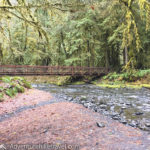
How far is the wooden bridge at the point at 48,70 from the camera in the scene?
14977 millimetres

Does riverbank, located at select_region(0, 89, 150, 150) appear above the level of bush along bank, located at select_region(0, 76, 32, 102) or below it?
below

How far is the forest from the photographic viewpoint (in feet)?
14.3

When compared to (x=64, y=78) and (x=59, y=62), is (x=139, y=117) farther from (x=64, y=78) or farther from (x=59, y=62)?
(x=59, y=62)

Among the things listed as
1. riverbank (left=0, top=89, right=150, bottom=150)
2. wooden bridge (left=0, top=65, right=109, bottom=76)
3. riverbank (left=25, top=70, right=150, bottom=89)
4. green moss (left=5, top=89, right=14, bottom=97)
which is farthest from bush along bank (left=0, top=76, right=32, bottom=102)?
riverbank (left=25, top=70, right=150, bottom=89)

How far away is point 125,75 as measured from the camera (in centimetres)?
1527

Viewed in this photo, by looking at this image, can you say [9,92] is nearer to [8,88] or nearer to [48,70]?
[8,88]

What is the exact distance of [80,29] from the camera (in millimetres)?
18906

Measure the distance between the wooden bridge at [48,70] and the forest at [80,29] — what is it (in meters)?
1.35

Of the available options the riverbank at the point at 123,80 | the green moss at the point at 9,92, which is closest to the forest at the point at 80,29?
the riverbank at the point at 123,80

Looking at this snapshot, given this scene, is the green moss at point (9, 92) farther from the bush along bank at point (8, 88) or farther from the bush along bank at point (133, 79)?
the bush along bank at point (133, 79)

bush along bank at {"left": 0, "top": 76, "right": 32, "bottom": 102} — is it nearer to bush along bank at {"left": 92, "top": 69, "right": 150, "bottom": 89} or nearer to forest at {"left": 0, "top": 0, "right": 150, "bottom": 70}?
forest at {"left": 0, "top": 0, "right": 150, "bottom": 70}

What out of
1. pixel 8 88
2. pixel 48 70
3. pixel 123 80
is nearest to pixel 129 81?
pixel 123 80

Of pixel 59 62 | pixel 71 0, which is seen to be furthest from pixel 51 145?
pixel 59 62

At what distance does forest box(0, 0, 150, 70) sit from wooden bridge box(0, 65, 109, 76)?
1354 millimetres
